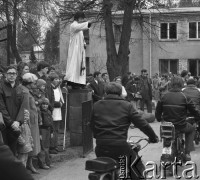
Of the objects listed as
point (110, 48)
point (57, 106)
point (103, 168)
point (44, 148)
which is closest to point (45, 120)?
point (44, 148)

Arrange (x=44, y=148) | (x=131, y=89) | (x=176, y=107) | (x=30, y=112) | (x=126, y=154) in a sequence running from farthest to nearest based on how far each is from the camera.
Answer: (x=131, y=89) < (x=44, y=148) < (x=176, y=107) < (x=30, y=112) < (x=126, y=154)

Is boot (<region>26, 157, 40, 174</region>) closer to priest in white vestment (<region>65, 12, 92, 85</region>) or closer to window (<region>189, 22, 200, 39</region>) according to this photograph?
priest in white vestment (<region>65, 12, 92, 85</region>)

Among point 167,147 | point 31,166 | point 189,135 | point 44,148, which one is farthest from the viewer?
point 189,135

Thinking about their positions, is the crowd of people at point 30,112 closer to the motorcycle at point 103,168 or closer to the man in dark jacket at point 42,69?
the man in dark jacket at point 42,69

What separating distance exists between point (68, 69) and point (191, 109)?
4651 millimetres

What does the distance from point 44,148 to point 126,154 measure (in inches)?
151

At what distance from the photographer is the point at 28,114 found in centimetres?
865

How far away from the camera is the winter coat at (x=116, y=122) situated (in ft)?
20.8

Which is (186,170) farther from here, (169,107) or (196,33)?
(196,33)

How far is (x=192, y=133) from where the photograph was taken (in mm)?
10109

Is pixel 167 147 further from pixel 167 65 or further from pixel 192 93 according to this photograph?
pixel 167 65

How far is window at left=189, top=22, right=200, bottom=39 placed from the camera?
152 feet

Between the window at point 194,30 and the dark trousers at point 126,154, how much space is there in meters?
40.9

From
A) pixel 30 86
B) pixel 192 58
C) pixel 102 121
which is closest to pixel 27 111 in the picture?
pixel 30 86
